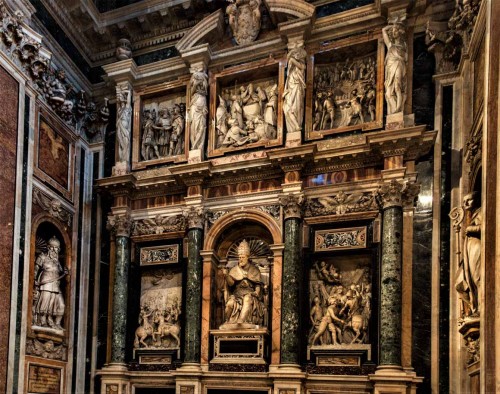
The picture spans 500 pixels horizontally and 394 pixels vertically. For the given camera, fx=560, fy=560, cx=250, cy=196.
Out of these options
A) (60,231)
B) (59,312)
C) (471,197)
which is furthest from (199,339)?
(471,197)

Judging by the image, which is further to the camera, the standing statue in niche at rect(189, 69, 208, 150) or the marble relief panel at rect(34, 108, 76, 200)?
the standing statue in niche at rect(189, 69, 208, 150)

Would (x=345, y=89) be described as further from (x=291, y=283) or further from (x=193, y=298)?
(x=193, y=298)

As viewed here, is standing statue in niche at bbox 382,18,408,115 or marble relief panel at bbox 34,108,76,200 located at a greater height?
standing statue in niche at bbox 382,18,408,115

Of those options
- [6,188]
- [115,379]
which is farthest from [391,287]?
[6,188]

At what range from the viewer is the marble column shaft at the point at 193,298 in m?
11.3

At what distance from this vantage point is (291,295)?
10742 millimetres

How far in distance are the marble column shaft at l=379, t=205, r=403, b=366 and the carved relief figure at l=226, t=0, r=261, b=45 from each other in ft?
16.5

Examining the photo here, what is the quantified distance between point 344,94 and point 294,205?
267 centimetres

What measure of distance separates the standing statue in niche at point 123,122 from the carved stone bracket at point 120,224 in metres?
1.33

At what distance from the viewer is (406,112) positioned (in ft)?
35.5

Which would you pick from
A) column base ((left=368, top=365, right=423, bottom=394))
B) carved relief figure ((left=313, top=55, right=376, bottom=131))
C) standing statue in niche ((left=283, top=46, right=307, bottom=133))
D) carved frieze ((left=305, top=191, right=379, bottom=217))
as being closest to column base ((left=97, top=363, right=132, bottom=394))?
carved frieze ((left=305, top=191, right=379, bottom=217))

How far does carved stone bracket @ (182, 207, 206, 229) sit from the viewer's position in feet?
39.0

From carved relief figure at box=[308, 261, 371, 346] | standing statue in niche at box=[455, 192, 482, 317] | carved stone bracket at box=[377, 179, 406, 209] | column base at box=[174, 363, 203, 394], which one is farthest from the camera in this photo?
column base at box=[174, 363, 203, 394]

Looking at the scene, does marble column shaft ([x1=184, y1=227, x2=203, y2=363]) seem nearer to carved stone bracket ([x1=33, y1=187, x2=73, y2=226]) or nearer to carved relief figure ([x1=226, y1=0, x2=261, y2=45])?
carved stone bracket ([x1=33, y1=187, x2=73, y2=226])
